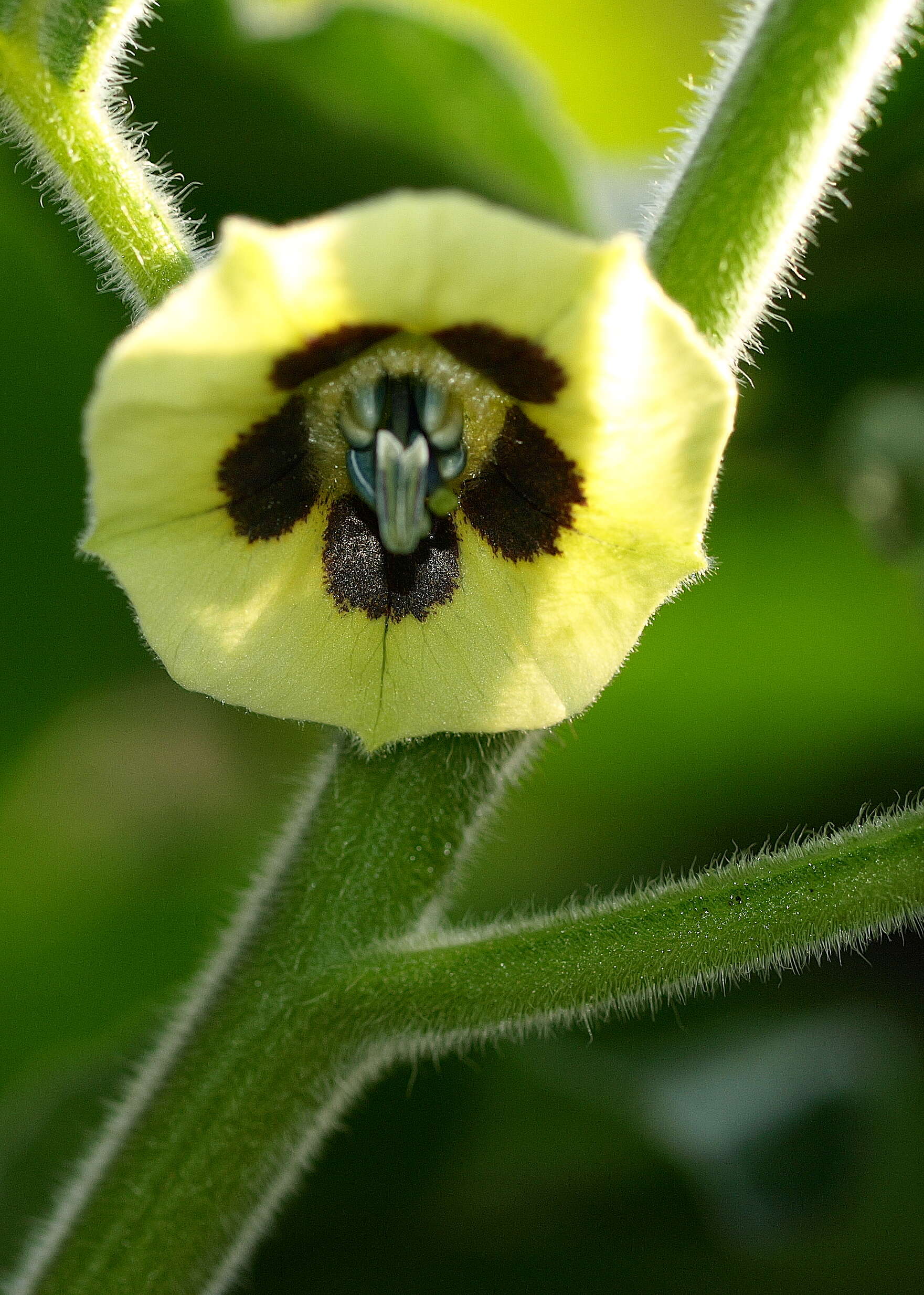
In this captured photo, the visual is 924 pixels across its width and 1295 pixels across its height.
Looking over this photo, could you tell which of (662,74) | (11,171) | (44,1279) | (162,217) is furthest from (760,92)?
(662,74)

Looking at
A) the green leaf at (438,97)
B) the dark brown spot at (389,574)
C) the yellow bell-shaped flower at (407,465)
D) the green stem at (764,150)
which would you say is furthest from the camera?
the green leaf at (438,97)

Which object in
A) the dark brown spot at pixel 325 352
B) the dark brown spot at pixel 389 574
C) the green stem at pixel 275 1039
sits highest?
the dark brown spot at pixel 325 352

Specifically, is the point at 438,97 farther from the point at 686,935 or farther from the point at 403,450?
the point at 686,935

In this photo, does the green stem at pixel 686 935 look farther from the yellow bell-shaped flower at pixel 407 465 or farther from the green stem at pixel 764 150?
the green stem at pixel 764 150

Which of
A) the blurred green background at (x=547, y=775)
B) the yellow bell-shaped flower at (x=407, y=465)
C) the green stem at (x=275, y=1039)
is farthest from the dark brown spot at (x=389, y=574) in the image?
the blurred green background at (x=547, y=775)

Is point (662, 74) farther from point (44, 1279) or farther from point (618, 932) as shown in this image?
point (44, 1279)
